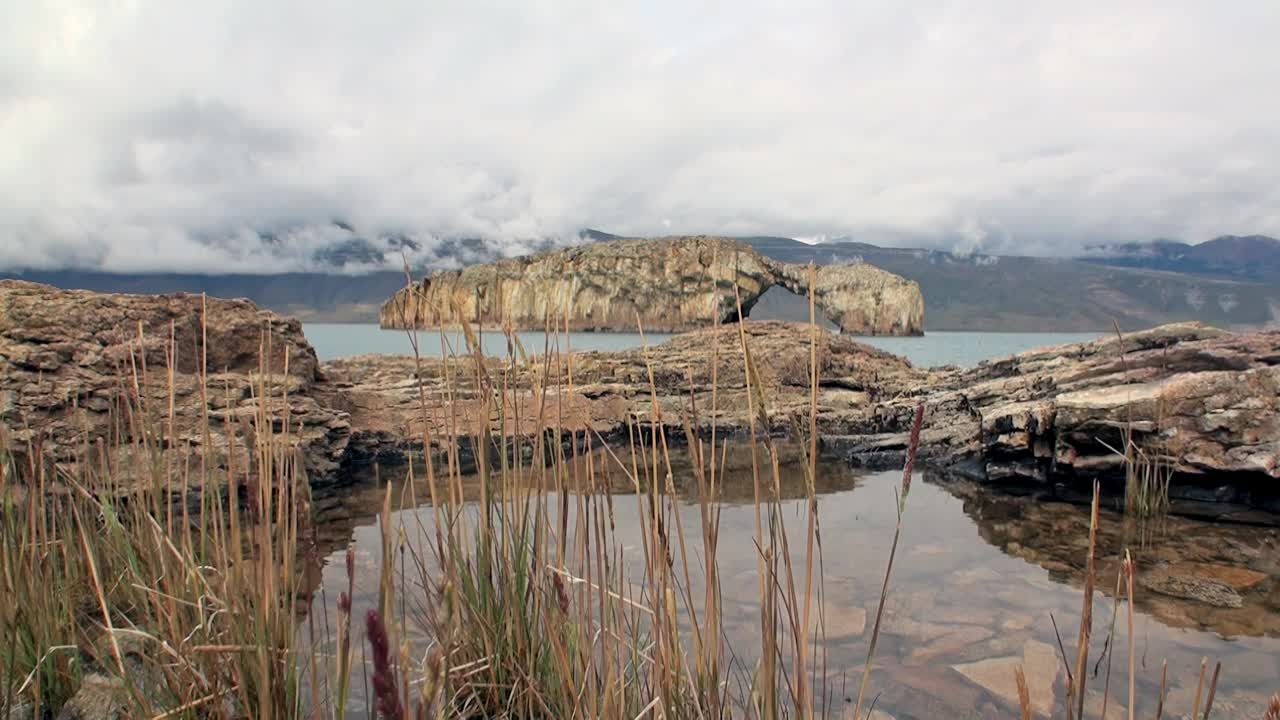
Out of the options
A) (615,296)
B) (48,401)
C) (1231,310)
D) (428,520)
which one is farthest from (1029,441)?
(1231,310)

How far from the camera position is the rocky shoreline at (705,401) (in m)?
6.22

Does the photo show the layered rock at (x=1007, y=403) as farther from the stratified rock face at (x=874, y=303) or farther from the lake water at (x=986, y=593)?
the stratified rock face at (x=874, y=303)

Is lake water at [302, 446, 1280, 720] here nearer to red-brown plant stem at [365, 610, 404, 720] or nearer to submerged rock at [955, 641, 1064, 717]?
submerged rock at [955, 641, 1064, 717]

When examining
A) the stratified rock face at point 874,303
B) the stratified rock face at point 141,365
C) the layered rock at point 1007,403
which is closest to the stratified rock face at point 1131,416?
the layered rock at point 1007,403

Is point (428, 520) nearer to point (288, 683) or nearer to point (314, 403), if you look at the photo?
point (314, 403)

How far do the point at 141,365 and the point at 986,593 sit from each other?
7073 mm

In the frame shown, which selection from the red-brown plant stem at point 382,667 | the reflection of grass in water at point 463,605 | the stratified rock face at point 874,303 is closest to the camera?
the red-brown plant stem at point 382,667

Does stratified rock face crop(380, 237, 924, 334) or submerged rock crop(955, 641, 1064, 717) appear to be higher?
stratified rock face crop(380, 237, 924, 334)

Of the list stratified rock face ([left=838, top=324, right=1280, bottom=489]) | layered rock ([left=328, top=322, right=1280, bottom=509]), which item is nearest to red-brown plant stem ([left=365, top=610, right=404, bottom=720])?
layered rock ([left=328, top=322, right=1280, bottom=509])

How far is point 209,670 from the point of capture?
2.04 m

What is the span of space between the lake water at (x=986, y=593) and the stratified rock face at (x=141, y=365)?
1.23m

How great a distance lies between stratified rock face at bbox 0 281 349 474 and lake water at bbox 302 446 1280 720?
1230 mm

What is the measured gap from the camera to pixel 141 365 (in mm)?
6410

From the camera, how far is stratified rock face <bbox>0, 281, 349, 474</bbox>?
5.94m
